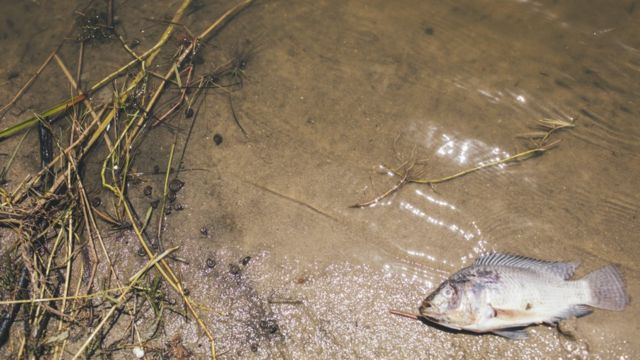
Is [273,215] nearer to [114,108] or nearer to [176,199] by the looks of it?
[176,199]

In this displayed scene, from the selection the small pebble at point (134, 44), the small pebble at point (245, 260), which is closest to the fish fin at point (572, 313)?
the small pebble at point (245, 260)

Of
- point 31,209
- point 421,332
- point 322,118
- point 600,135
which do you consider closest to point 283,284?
point 421,332

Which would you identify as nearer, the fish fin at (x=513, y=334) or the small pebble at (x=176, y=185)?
the fish fin at (x=513, y=334)

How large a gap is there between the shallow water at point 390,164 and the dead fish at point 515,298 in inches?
6.8

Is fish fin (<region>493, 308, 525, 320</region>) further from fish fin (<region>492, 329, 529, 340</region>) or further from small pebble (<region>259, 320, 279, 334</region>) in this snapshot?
small pebble (<region>259, 320, 279, 334</region>)

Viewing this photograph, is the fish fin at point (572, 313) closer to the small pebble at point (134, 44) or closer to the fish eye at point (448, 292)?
the fish eye at point (448, 292)

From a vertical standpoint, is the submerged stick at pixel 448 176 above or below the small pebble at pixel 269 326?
above

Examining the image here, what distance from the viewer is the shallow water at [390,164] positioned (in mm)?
3865

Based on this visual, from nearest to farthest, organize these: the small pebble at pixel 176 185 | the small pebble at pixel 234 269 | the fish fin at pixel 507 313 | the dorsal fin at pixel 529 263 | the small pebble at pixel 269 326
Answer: the fish fin at pixel 507 313 < the dorsal fin at pixel 529 263 < the small pebble at pixel 269 326 < the small pebble at pixel 234 269 < the small pebble at pixel 176 185

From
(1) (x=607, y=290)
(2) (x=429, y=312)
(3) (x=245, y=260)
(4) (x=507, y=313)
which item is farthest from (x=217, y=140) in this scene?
(1) (x=607, y=290)

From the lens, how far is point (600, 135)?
4.26 m

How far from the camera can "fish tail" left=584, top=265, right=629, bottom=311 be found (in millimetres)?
3578

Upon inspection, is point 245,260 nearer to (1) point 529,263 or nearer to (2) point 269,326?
(2) point 269,326

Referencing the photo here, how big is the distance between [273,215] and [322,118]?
105cm
